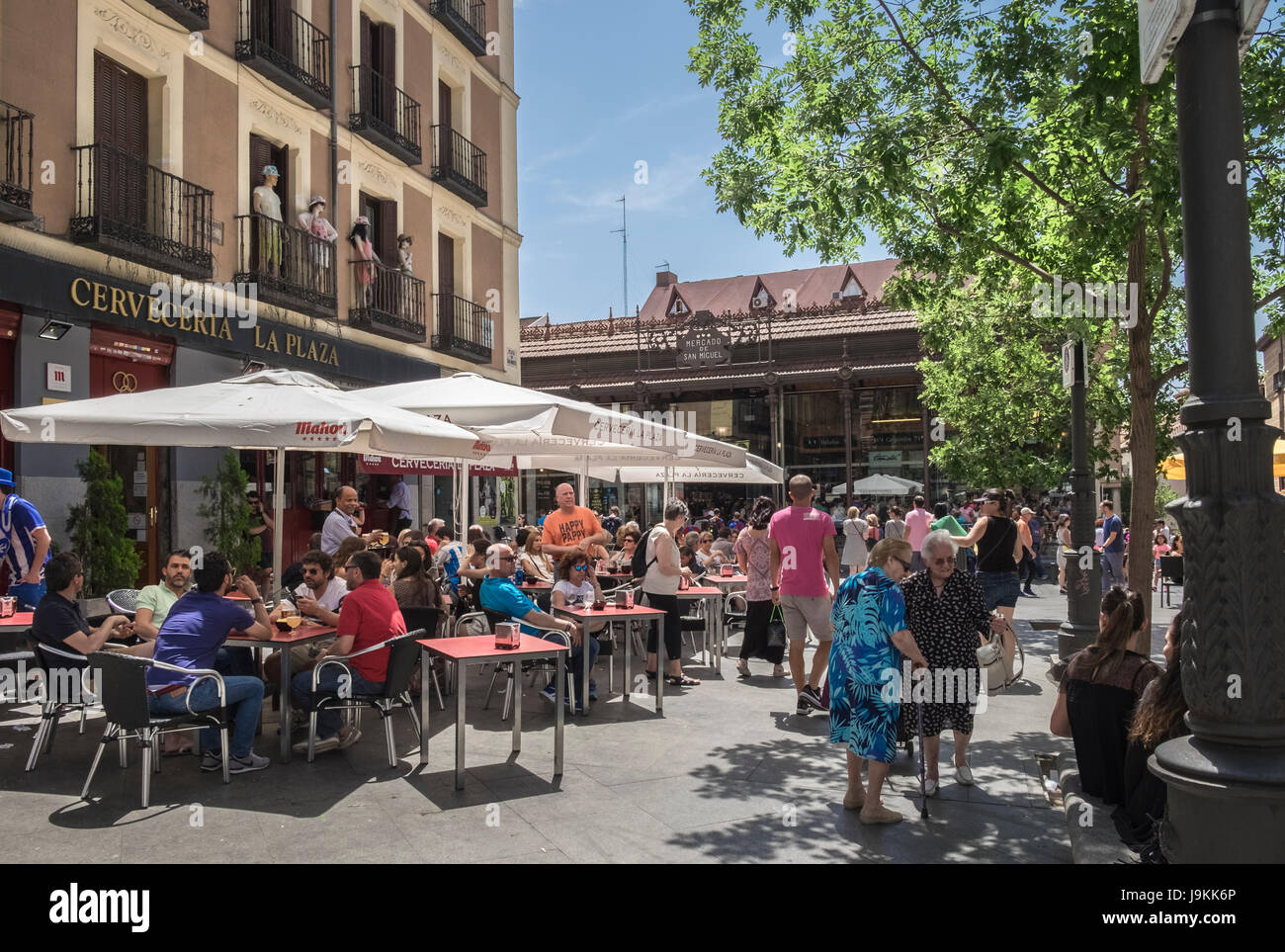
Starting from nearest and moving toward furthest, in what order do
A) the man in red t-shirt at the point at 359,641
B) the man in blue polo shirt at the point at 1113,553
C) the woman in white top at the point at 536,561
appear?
the man in red t-shirt at the point at 359,641, the woman in white top at the point at 536,561, the man in blue polo shirt at the point at 1113,553

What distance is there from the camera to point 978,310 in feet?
56.7

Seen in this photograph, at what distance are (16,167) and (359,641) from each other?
717cm

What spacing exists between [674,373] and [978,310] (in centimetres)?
1494

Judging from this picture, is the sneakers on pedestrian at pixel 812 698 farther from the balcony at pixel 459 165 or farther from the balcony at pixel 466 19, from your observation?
the balcony at pixel 466 19

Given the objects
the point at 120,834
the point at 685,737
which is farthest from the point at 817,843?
the point at 120,834

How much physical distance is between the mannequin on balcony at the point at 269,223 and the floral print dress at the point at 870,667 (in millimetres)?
11133

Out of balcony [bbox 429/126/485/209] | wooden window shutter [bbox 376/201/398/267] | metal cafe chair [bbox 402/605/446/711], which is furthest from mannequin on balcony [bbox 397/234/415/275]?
metal cafe chair [bbox 402/605/446/711]

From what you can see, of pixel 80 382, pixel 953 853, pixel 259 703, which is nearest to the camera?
pixel 953 853

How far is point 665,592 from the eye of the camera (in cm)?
917

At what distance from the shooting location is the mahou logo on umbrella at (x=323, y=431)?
6.99 metres

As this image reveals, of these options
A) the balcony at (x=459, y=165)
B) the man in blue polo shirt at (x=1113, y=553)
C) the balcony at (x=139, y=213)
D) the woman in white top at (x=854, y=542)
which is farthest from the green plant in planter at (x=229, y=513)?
the man in blue polo shirt at (x=1113, y=553)

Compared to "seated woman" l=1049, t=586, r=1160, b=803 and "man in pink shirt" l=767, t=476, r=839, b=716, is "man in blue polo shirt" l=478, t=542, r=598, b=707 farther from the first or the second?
"seated woman" l=1049, t=586, r=1160, b=803

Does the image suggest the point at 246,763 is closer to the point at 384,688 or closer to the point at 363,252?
the point at 384,688
